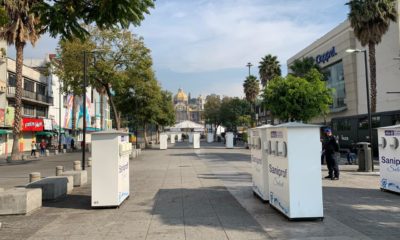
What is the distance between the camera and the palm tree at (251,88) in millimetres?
70000

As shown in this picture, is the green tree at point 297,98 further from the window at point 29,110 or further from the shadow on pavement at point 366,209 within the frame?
the window at point 29,110

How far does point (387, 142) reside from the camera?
41.2ft

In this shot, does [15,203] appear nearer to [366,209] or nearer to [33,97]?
[366,209]

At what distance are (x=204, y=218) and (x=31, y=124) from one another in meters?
43.3

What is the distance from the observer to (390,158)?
12266 mm

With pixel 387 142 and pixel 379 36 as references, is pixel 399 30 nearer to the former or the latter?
pixel 379 36

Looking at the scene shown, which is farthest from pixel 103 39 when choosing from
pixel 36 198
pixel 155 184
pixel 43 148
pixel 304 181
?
pixel 304 181

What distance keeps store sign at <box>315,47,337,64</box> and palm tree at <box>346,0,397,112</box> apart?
15720 millimetres

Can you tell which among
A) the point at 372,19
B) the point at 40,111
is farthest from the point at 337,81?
the point at 40,111

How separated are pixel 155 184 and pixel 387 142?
755 cm

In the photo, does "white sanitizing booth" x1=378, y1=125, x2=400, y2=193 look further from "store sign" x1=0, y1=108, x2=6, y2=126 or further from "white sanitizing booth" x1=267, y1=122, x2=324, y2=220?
"store sign" x1=0, y1=108, x2=6, y2=126

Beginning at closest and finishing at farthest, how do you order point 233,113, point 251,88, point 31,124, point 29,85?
point 31,124, point 29,85, point 251,88, point 233,113

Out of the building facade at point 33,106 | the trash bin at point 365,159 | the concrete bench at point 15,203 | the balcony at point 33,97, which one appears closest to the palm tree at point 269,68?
the building facade at point 33,106

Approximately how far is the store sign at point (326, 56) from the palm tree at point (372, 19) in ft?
51.6
